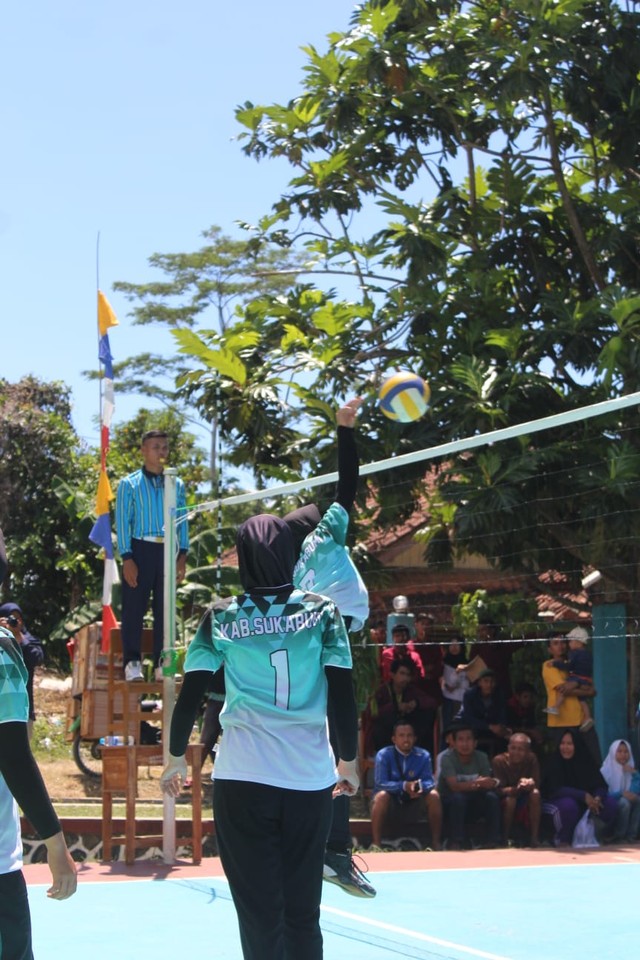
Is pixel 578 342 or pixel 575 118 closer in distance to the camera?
pixel 578 342

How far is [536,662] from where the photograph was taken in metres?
14.0

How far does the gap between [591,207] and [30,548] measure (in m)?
10.7

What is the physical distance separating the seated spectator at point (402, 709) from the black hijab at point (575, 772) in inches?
50.7

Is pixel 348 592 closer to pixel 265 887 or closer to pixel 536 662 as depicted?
pixel 265 887

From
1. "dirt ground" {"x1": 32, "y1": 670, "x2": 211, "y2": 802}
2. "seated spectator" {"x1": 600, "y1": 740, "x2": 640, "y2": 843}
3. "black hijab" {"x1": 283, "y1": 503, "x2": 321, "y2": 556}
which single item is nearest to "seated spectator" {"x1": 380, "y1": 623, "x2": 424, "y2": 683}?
"seated spectator" {"x1": 600, "y1": 740, "x2": 640, "y2": 843}

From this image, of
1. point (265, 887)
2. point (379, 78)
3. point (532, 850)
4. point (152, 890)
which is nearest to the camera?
point (265, 887)

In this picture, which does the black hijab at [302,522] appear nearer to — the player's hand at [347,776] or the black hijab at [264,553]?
the player's hand at [347,776]

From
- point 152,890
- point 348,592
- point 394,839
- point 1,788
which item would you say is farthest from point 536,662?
point 1,788

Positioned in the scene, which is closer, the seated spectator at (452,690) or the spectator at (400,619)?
the seated spectator at (452,690)

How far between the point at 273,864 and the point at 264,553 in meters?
0.97

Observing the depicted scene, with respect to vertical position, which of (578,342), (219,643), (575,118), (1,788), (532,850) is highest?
(575,118)

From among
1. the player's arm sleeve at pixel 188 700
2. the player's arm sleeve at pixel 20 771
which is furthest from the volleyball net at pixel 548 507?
the player's arm sleeve at pixel 20 771

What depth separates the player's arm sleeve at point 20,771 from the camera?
3.27 m

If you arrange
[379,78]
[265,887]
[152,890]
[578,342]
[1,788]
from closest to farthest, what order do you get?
[1,788] → [265,887] → [152,890] → [578,342] → [379,78]
